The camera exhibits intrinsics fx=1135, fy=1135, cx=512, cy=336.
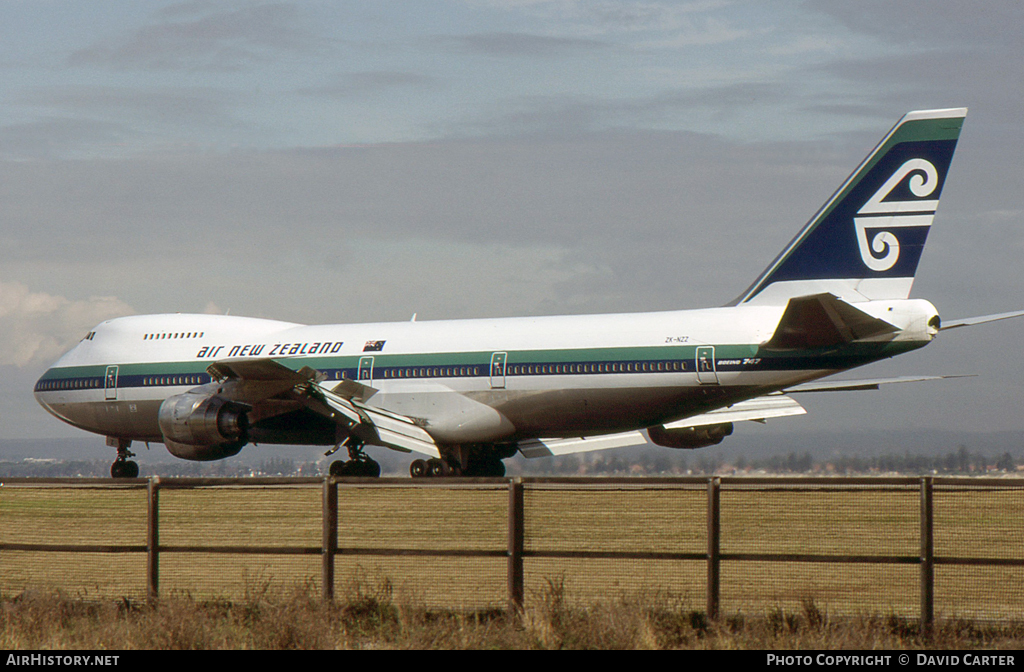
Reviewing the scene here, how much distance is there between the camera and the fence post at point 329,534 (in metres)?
11.7

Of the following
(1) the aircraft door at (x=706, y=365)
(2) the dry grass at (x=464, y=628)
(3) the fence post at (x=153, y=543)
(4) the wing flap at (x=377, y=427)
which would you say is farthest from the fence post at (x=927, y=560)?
(4) the wing flap at (x=377, y=427)

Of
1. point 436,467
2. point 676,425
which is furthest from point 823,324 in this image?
point 436,467

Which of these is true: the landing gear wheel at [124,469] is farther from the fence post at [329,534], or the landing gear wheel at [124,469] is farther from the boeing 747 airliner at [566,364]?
the fence post at [329,534]

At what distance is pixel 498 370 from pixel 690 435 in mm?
5730

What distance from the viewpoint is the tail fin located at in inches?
916

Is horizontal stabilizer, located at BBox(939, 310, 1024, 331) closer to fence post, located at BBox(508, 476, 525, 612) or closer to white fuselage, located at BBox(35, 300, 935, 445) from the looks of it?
white fuselage, located at BBox(35, 300, 935, 445)

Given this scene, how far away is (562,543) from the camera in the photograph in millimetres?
11344

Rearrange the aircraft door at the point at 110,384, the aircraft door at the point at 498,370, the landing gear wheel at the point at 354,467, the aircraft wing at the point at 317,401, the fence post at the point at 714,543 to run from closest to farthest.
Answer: the fence post at the point at 714,543, the aircraft wing at the point at 317,401, the aircraft door at the point at 498,370, the landing gear wheel at the point at 354,467, the aircraft door at the point at 110,384

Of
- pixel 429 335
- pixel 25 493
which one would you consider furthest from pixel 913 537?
pixel 429 335

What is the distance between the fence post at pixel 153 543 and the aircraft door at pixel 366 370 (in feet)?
49.2

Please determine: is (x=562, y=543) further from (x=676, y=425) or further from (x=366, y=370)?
(x=366, y=370)

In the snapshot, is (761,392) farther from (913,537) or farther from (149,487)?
(149,487)

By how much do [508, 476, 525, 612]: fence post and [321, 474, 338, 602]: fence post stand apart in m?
1.94
